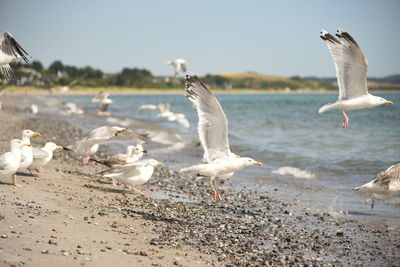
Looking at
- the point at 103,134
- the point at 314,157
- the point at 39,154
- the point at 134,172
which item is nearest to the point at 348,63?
the point at 134,172

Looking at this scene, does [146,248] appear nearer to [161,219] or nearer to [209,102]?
[161,219]

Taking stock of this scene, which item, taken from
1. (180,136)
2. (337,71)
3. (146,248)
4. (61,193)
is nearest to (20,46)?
(61,193)

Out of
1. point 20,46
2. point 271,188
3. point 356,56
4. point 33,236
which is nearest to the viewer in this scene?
point 33,236

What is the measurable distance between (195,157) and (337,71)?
23.5 ft

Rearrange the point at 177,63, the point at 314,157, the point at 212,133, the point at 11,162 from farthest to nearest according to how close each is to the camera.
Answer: the point at 177,63 < the point at 314,157 < the point at 212,133 < the point at 11,162

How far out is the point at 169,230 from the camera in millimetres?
6242

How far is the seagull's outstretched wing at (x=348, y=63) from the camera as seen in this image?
800 cm

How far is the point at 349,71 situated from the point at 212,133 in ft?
9.55

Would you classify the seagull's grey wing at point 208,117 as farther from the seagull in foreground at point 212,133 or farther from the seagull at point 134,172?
the seagull at point 134,172

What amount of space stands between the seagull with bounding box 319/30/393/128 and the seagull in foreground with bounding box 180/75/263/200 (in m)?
2.03

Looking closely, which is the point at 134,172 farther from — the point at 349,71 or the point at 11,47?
the point at 349,71

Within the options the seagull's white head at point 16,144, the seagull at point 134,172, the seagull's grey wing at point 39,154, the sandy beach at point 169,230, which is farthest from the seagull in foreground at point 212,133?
the seagull's grey wing at point 39,154

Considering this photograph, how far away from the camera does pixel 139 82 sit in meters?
111

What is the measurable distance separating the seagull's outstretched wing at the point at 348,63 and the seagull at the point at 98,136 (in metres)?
4.20
